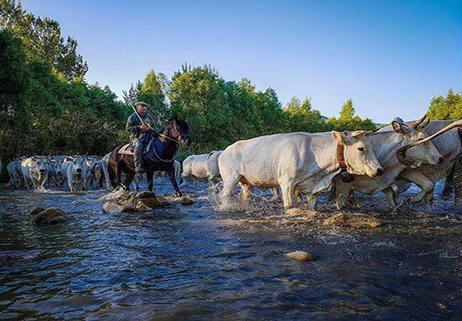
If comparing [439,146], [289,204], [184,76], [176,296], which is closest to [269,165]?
[289,204]

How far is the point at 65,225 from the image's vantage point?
320 inches

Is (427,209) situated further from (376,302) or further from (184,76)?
(184,76)

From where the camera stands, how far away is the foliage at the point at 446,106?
56259mm

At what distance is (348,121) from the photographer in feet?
313

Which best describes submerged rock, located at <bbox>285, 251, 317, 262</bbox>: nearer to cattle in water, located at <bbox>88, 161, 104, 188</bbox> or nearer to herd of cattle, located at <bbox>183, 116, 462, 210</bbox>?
herd of cattle, located at <bbox>183, 116, 462, 210</bbox>

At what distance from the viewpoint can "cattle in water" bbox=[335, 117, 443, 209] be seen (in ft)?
27.5

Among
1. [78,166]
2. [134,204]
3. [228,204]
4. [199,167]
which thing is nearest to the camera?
[228,204]

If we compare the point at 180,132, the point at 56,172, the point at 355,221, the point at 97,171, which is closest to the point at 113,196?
the point at 180,132

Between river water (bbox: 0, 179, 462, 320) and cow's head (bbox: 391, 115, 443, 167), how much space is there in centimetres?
134

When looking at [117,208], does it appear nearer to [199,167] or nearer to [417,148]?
[417,148]

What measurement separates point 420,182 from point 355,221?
9.01ft

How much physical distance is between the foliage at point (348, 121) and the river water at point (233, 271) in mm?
89765

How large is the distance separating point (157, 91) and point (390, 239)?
51.2 m

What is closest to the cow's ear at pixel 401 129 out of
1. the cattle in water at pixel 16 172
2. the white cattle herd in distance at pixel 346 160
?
the white cattle herd in distance at pixel 346 160
